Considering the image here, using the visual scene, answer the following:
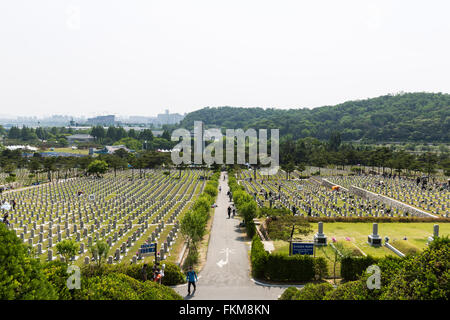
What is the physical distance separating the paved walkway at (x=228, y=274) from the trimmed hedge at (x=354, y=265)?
11.2ft

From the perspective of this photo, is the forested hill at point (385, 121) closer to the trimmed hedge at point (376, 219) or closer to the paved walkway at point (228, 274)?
the trimmed hedge at point (376, 219)

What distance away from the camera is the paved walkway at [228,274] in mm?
14203

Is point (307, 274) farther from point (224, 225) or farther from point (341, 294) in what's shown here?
point (224, 225)

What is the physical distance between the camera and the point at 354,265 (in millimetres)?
15961

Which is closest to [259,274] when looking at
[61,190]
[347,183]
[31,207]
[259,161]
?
[31,207]

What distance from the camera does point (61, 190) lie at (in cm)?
4659

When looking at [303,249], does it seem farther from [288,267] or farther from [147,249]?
[147,249]

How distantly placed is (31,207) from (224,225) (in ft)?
70.8

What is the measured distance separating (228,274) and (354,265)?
637 centimetres

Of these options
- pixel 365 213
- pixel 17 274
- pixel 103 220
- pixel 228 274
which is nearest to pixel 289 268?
pixel 228 274

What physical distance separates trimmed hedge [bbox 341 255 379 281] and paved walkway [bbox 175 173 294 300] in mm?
3405

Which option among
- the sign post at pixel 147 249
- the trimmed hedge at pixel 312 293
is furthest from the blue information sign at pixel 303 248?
the trimmed hedge at pixel 312 293
